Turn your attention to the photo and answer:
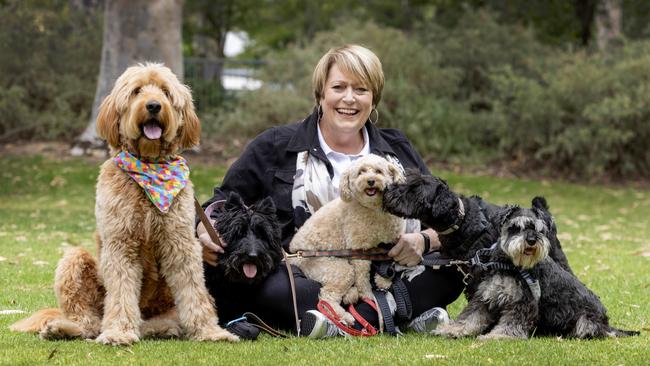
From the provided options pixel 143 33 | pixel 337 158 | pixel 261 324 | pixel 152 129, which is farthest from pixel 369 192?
pixel 143 33

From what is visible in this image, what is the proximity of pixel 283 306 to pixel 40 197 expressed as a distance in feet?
30.8

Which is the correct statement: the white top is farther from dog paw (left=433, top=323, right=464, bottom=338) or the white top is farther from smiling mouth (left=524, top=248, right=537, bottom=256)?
smiling mouth (left=524, top=248, right=537, bottom=256)

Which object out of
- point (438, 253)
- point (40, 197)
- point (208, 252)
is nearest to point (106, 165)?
point (208, 252)

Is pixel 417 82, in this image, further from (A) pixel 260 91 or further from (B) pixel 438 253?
(B) pixel 438 253

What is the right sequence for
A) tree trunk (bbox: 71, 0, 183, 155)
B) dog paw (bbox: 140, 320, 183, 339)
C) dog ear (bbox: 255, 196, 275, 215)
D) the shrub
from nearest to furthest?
dog paw (bbox: 140, 320, 183, 339) → dog ear (bbox: 255, 196, 275, 215) → tree trunk (bbox: 71, 0, 183, 155) → the shrub

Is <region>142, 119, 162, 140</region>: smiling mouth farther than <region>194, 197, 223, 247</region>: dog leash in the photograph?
No

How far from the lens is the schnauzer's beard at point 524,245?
4.68 metres

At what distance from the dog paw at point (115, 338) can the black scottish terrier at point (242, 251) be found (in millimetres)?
782

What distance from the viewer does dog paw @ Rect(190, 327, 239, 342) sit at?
4688mm

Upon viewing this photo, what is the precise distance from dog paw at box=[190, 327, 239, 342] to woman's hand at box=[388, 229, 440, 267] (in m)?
1.14

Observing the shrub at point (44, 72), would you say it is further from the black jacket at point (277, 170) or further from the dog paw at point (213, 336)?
the dog paw at point (213, 336)

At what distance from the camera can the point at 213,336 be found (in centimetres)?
470

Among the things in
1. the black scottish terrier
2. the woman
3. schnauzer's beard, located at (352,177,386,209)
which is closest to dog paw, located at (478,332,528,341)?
the woman

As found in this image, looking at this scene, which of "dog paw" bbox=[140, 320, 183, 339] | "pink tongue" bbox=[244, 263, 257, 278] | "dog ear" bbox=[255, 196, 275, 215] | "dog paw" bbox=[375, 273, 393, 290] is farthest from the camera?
"dog paw" bbox=[375, 273, 393, 290]
